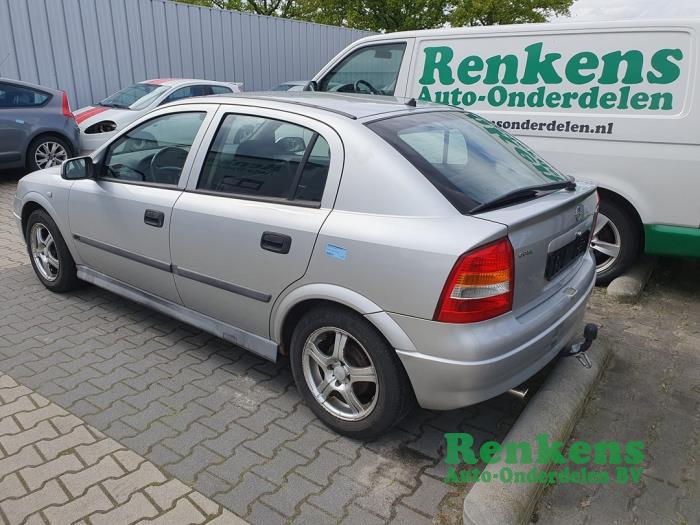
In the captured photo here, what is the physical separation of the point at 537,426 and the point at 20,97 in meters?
9.06

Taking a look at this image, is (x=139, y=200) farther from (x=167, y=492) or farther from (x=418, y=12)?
(x=418, y=12)

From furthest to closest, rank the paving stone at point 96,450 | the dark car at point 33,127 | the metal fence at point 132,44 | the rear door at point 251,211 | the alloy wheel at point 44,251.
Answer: the metal fence at point 132,44, the dark car at point 33,127, the alloy wheel at point 44,251, the rear door at point 251,211, the paving stone at point 96,450

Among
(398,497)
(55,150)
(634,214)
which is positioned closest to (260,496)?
(398,497)

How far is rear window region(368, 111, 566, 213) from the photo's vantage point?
2650mm

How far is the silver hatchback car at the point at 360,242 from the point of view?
7.97 ft

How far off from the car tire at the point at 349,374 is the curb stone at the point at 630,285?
271 cm

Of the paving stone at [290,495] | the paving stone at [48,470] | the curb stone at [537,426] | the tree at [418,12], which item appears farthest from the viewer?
the tree at [418,12]

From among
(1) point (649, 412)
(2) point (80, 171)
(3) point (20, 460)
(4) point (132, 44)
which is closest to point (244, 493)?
(3) point (20, 460)

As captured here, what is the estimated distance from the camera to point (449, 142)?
302cm

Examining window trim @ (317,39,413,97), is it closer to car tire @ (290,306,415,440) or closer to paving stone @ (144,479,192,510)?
car tire @ (290,306,415,440)

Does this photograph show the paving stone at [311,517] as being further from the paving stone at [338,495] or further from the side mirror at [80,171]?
the side mirror at [80,171]

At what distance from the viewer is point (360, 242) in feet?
8.39

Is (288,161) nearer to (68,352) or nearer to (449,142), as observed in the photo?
(449,142)

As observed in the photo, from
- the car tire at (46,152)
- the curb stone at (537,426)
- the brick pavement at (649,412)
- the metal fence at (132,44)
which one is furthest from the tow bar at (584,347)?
the metal fence at (132,44)
